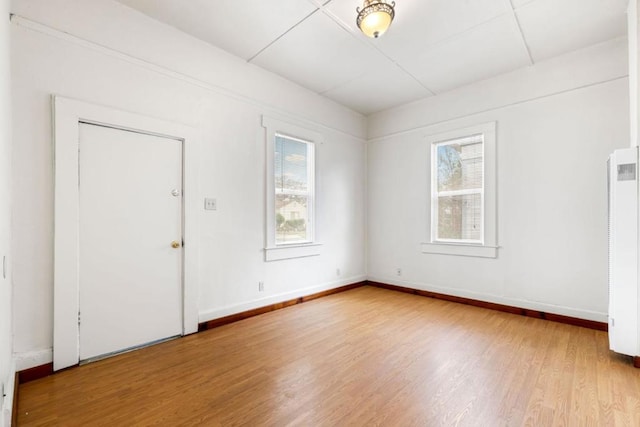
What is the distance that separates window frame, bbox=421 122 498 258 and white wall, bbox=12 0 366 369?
4.07ft

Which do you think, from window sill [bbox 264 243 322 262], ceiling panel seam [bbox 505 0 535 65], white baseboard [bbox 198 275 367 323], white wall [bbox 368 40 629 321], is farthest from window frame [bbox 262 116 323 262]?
ceiling panel seam [bbox 505 0 535 65]

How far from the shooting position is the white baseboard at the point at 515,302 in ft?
10.4

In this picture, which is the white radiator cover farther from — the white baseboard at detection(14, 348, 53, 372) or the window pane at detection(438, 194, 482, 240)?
the white baseboard at detection(14, 348, 53, 372)

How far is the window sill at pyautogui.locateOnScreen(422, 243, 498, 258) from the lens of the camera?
152 inches

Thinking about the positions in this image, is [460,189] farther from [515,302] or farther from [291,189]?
[291,189]

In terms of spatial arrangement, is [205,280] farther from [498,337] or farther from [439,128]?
[439,128]

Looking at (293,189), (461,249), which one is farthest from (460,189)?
(293,189)

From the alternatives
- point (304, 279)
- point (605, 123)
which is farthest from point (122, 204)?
point (605, 123)

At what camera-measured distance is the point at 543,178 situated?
3463 mm

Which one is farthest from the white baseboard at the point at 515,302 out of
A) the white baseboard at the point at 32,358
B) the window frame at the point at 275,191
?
the white baseboard at the point at 32,358

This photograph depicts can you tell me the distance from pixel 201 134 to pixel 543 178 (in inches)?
155

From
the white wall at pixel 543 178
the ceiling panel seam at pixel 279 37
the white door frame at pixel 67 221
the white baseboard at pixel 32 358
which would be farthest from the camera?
the white wall at pixel 543 178

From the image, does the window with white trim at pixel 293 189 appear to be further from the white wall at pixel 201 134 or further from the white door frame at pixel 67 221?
the white door frame at pixel 67 221

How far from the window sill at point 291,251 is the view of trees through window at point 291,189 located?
99 millimetres
